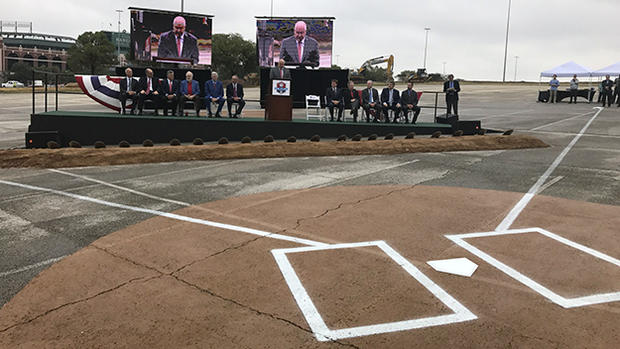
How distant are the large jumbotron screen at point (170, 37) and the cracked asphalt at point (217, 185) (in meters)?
9.02

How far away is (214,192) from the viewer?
768 centimetres

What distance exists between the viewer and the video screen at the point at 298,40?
23531mm

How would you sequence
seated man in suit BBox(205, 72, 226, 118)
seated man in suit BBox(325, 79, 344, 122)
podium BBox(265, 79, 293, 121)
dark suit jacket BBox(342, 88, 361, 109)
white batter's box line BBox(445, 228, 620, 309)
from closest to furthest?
1. white batter's box line BBox(445, 228, 620, 309)
2. podium BBox(265, 79, 293, 121)
3. seated man in suit BBox(205, 72, 226, 118)
4. seated man in suit BBox(325, 79, 344, 122)
5. dark suit jacket BBox(342, 88, 361, 109)

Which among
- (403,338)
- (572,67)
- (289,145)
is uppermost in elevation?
(572,67)

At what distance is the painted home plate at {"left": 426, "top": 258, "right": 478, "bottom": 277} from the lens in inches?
175

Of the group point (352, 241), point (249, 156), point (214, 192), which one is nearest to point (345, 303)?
Result: point (352, 241)

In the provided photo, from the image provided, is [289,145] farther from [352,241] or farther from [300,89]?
[300,89]

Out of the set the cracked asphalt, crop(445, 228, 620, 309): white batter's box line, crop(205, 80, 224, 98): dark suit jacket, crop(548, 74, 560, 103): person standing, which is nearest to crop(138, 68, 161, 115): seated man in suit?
crop(205, 80, 224, 98): dark suit jacket

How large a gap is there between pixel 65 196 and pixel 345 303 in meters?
5.55

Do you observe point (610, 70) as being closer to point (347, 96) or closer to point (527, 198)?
point (347, 96)

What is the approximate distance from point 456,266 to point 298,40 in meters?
20.7

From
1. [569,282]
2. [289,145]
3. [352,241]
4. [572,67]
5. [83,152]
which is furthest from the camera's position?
[572,67]

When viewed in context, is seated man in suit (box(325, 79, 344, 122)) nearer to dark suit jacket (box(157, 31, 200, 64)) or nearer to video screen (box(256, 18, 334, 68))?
video screen (box(256, 18, 334, 68))

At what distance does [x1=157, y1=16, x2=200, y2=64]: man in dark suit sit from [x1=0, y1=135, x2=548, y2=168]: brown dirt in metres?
12.0
